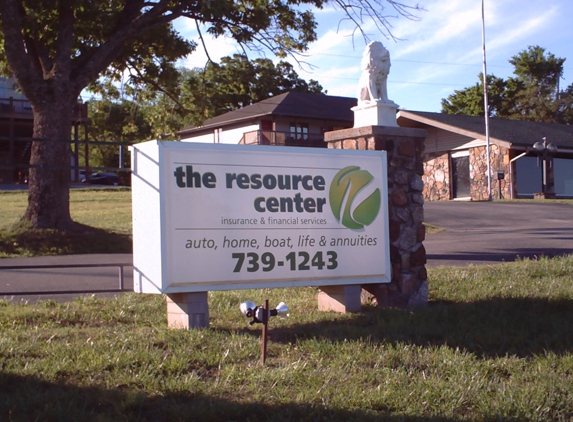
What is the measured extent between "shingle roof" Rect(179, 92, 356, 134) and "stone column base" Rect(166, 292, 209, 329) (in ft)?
99.4

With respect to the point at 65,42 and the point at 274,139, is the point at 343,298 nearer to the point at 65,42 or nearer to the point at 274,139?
the point at 65,42

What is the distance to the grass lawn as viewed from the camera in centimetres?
480

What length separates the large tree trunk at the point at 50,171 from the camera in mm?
15305

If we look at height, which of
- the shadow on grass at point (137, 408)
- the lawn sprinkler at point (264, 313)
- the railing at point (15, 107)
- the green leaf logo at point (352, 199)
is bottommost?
the shadow on grass at point (137, 408)

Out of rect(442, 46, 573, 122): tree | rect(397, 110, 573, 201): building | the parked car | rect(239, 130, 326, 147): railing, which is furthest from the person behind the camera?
rect(442, 46, 573, 122): tree

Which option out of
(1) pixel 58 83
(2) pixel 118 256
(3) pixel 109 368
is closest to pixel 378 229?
(3) pixel 109 368

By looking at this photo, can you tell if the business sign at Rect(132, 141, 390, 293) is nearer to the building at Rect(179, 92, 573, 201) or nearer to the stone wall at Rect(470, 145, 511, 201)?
the building at Rect(179, 92, 573, 201)

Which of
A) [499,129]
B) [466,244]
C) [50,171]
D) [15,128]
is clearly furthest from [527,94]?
[50,171]

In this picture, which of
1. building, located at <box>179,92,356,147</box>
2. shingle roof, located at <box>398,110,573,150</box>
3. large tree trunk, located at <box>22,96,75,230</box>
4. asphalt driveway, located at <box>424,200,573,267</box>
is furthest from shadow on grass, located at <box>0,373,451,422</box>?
building, located at <box>179,92,356,147</box>

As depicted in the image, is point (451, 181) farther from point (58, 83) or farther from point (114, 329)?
point (114, 329)

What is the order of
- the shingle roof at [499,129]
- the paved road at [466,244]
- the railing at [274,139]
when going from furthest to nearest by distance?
the shingle roof at [499,129]
the railing at [274,139]
the paved road at [466,244]

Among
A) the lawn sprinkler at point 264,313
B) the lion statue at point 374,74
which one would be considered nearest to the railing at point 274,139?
the lion statue at point 374,74

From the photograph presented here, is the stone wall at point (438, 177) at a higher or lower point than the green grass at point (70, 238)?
higher

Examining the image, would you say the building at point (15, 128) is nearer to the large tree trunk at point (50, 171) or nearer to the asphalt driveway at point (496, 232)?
the large tree trunk at point (50, 171)
